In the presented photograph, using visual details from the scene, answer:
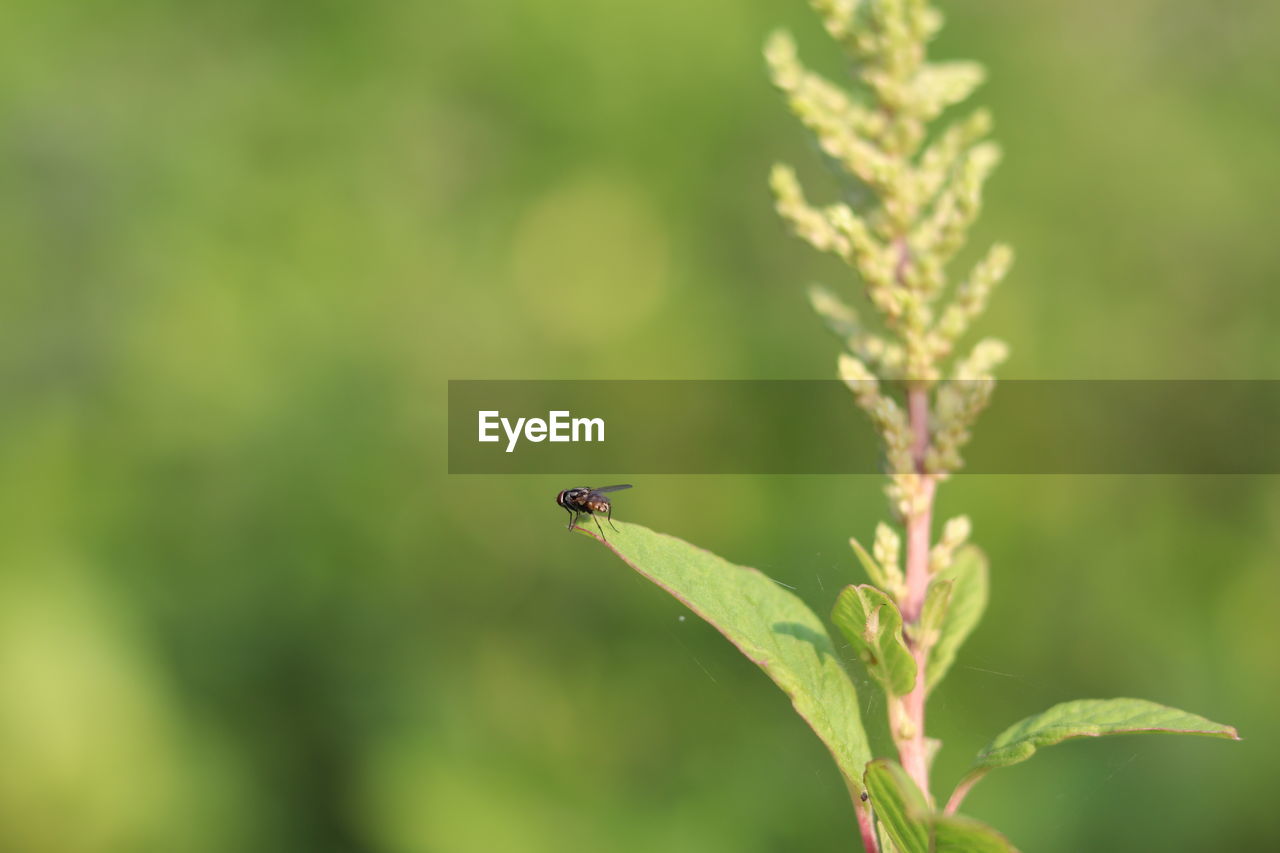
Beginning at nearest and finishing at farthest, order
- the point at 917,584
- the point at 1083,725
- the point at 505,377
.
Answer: the point at 1083,725 < the point at 917,584 < the point at 505,377

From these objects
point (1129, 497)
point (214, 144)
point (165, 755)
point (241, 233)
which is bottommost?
point (165, 755)

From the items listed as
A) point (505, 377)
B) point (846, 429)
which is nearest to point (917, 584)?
point (846, 429)

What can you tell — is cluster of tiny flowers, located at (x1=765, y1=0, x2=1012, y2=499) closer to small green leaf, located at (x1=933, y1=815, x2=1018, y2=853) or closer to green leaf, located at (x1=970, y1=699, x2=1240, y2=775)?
green leaf, located at (x1=970, y1=699, x2=1240, y2=775)

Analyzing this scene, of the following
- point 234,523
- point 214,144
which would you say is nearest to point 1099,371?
point 234,523

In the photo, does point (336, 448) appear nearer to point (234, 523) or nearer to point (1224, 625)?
point (234, 523)

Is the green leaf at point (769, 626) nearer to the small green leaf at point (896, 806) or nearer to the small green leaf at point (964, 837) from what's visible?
the small green leaf at point (896, 806)

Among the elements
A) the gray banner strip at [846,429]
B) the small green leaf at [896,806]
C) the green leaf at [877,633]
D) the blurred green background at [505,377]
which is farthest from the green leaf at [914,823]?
the gray banner strip at [846,429]

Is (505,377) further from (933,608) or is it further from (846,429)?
(933,608)

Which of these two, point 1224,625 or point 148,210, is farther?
point 148,210
